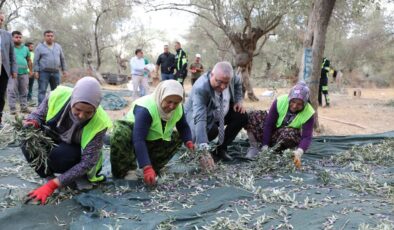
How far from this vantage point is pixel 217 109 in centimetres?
393

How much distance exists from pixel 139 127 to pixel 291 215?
4.05 feet

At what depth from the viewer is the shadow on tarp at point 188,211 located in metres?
2.28

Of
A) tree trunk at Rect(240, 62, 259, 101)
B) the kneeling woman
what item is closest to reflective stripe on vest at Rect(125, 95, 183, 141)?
the kneeling woman

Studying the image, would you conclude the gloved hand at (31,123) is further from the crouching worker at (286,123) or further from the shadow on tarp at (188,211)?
A: the crouching worker at (286,123)

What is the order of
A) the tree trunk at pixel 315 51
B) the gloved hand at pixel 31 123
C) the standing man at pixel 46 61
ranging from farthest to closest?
1. the standing man at pixel 46 61
2. the tree trunk at pixel 315 51
3. the gloved hand at pixel 31 123

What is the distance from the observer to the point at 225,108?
402cm

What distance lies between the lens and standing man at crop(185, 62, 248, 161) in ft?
11.8

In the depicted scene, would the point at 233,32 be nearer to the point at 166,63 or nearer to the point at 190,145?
the point at 166,63

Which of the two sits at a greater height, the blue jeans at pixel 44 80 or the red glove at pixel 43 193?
the blue jeans at pixel 44 80

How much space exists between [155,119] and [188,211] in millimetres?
802

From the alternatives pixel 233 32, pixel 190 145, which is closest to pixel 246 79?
pixel 233 32

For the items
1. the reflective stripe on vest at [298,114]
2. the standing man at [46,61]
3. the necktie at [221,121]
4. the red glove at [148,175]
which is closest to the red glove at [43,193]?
the red glove at [148,175]

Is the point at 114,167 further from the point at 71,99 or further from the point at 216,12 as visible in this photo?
the point at 216,12

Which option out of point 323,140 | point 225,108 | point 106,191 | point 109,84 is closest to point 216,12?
point 323,140
